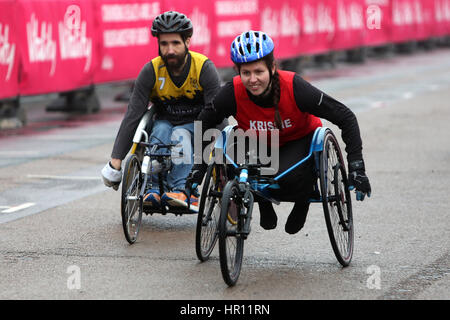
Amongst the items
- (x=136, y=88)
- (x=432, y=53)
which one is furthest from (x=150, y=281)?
(x=432, y=53)

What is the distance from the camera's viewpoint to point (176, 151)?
746 cm

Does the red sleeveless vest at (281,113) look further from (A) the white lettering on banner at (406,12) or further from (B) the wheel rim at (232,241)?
(A) the white lettering on banner at (406,12)

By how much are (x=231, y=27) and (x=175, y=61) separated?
44.2 feet

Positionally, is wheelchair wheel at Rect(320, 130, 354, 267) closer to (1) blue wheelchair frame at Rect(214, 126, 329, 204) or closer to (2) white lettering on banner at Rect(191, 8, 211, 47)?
(1) blue wheelchair frame at Rect(214, 126, 329, 204)

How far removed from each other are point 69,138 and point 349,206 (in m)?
7.55

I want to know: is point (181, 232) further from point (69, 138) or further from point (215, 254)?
point (69, 138)

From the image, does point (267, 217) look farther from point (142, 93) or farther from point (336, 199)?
point (142, 93)

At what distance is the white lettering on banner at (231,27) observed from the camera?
65.9 ft

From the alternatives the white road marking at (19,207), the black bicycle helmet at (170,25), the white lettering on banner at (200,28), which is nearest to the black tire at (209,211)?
the black bicycle helmet at (170,25)

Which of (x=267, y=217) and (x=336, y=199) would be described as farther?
(x=267, y=217)

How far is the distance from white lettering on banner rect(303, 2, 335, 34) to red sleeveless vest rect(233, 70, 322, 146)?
1852 cm

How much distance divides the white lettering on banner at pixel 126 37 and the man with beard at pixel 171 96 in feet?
29.3

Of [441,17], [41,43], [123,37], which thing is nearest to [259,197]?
[41,43]
